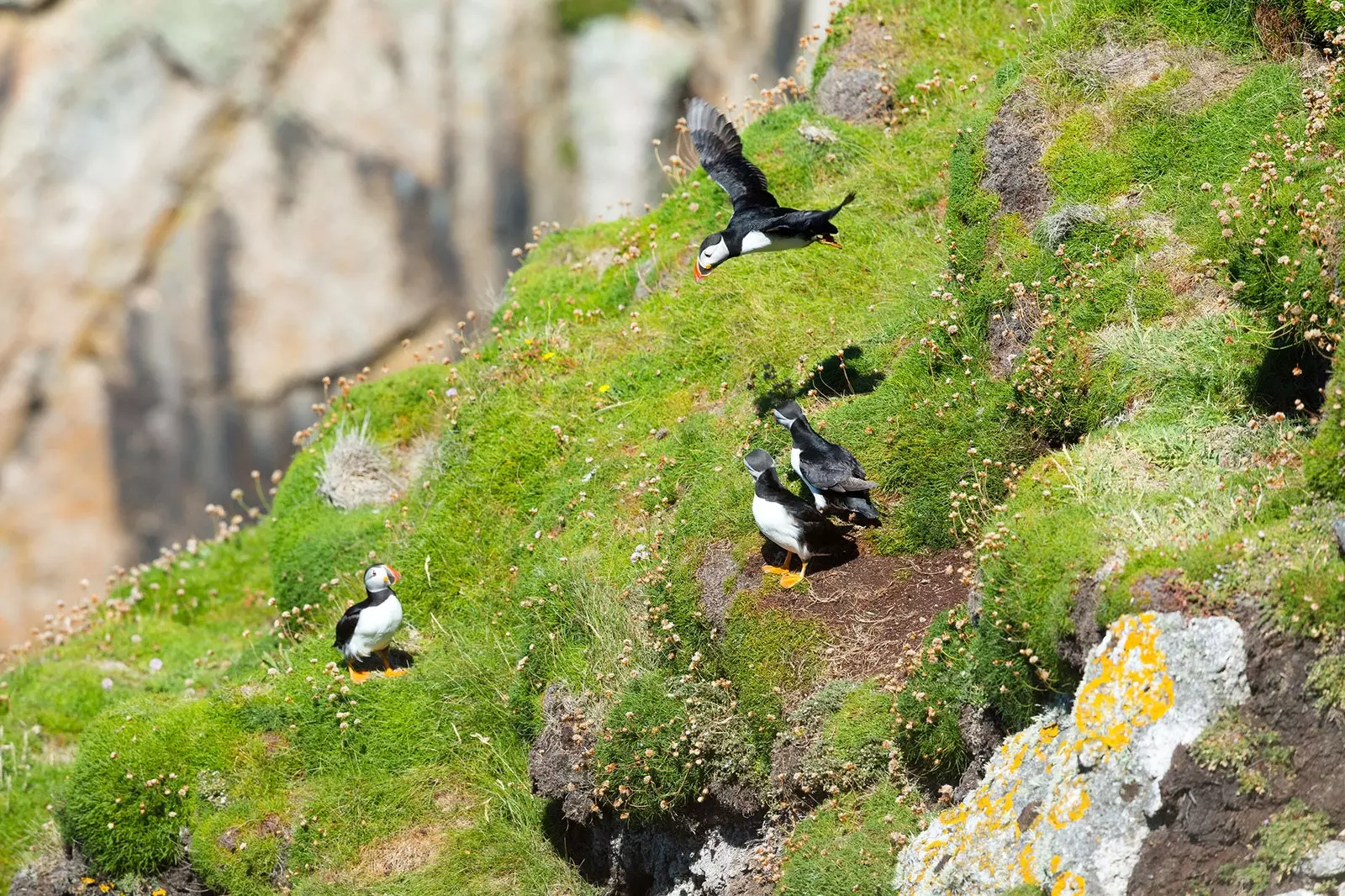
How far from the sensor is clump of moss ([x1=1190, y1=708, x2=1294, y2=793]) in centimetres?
480

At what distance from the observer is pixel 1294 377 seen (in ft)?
21.6

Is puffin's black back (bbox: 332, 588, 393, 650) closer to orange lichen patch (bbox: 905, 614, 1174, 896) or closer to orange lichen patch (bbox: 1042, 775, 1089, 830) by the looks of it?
orange lichen patch (bbox: 905, 614, 1174, 896)

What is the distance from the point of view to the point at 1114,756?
16.3 ft

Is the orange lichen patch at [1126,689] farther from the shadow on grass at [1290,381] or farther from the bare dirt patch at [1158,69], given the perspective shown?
the bare dirt patch at [1158,69]

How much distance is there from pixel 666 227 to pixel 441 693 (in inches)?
163

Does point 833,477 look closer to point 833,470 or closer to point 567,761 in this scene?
point 833,470

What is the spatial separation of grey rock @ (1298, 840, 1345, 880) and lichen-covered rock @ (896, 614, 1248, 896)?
533 mm

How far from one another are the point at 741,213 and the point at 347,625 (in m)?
3.54

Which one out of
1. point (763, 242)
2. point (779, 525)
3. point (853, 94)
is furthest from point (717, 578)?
point (853, 94)

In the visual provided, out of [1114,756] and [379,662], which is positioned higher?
[1114,756]

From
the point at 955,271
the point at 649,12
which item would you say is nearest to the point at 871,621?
the point at 955,271

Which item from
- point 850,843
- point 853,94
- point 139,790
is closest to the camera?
point 850,843

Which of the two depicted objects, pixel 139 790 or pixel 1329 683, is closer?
pixel 1329 683

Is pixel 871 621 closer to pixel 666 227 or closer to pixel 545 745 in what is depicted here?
pixel 545 745
